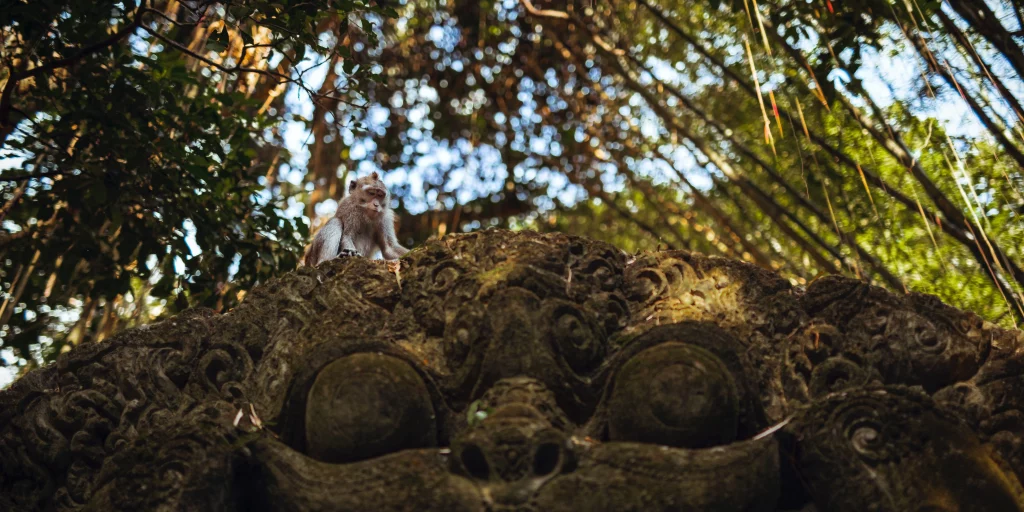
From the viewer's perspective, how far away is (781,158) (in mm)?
10805

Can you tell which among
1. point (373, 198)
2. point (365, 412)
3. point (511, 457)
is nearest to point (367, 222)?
point (373, 198)

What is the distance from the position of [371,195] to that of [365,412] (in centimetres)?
371

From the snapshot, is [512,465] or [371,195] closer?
[512,465]

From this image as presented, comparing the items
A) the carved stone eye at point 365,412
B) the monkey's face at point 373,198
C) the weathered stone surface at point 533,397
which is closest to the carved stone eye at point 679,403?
the weathered stone surface at point 533,397

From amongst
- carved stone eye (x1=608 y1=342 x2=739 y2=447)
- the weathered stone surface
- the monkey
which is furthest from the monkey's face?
carved stone eye (x1=608 y1=342 x2=739 y2=447)

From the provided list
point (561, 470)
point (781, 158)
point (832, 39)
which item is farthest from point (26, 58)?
point (781, 158)

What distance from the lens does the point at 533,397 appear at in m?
4.42

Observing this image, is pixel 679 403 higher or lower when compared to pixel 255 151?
lower

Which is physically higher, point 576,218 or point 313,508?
point 576,218

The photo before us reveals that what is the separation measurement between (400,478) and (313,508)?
0.39 meters

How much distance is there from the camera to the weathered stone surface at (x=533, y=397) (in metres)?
4.11

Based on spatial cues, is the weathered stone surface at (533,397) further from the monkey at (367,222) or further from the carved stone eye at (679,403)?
the monkey at (367,222)

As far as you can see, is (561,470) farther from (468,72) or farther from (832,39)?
(468,72)

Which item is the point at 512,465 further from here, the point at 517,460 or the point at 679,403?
the point at 679,403
